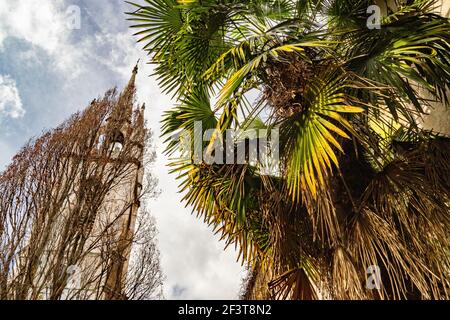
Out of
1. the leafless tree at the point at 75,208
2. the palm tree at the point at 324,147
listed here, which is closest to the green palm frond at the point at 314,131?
the palm tree at the point at 324,147

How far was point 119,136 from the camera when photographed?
638 centimetres

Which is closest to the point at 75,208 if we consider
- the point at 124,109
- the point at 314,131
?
the point at 124,109

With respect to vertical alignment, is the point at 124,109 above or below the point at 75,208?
above

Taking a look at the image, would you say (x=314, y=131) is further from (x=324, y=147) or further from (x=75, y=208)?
(x=75, y=208)

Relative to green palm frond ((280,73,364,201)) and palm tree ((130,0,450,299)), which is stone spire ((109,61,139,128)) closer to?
palm tree ((130,0,450,299))

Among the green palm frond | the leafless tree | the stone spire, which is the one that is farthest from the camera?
the stone spire

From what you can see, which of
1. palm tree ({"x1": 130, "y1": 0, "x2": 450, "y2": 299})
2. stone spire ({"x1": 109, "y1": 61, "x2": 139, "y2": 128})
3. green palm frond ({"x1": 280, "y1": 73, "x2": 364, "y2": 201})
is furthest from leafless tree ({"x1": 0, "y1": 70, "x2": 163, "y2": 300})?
green palm frond ({"x1": 280, "y1": 73, "x2": 364, "y2": 201})

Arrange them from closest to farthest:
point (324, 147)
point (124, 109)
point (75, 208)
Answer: point (324, 147), point (75, 208), point (124, 109)

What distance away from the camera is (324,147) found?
8.48 ft

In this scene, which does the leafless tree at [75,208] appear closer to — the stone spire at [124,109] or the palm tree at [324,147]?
the stone spire at [124,109]

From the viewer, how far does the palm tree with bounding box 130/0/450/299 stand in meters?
2.70

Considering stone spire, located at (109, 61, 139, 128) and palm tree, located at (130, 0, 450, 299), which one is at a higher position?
stone spire, located at (109, 61, 139, 128)

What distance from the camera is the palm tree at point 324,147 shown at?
2.70 metres

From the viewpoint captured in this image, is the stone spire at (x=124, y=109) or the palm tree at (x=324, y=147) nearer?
the palm tree at (x=324, y=147)
